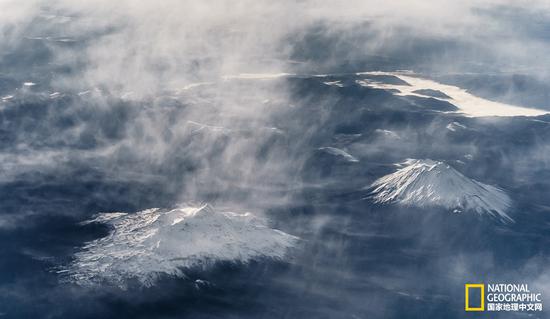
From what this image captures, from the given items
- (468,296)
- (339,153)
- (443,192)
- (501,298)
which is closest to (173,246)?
(468,296)

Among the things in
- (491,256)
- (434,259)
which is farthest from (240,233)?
(491,256)

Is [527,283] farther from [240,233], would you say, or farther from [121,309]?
[121,309]

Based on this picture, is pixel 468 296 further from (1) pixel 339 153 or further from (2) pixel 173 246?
(1) pixel 339 153

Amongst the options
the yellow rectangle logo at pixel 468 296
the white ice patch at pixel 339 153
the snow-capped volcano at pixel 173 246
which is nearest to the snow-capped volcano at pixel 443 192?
the white ice patch at pixel 339 153

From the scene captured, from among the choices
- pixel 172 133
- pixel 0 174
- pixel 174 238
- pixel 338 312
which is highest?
pixel 172 133

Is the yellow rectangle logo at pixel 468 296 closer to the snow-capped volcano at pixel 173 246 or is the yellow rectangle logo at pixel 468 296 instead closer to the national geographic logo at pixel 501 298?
the national geographic logo at pixel 501 298

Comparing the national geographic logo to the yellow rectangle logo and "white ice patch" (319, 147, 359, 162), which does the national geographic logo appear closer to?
the yellow rectangle logo
